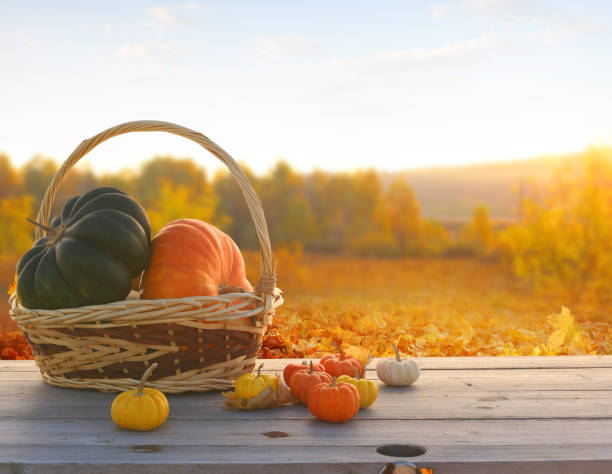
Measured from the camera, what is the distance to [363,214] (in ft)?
28.5

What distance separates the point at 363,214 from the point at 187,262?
6.93m

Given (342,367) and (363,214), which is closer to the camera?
(342,367)

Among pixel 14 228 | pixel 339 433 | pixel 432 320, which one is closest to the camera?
pixel 339 433

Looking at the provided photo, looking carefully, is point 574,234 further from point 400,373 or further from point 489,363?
point 400,373

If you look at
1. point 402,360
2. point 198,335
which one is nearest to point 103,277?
point 198,335

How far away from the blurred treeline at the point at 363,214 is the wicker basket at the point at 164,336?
4108 mm

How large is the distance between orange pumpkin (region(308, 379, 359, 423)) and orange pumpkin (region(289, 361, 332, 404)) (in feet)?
0.35

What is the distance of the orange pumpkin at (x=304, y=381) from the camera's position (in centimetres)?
173

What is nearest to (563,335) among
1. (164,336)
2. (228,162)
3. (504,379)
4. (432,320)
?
(432,320)

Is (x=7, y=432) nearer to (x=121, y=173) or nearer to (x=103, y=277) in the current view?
(x=103, y=277)

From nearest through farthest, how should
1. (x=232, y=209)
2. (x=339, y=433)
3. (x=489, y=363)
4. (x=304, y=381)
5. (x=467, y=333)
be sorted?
(x=339, y=433), (x=304, y=381), (x=489, y=363), (x=467, y=333), (x=232, y=209)

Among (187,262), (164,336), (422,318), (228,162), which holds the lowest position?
(422,318)

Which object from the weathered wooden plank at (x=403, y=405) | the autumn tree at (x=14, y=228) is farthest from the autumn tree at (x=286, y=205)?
the weathered wooden plank at (x=403, y=405)

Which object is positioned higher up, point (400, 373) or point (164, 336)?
point (164, 336)
